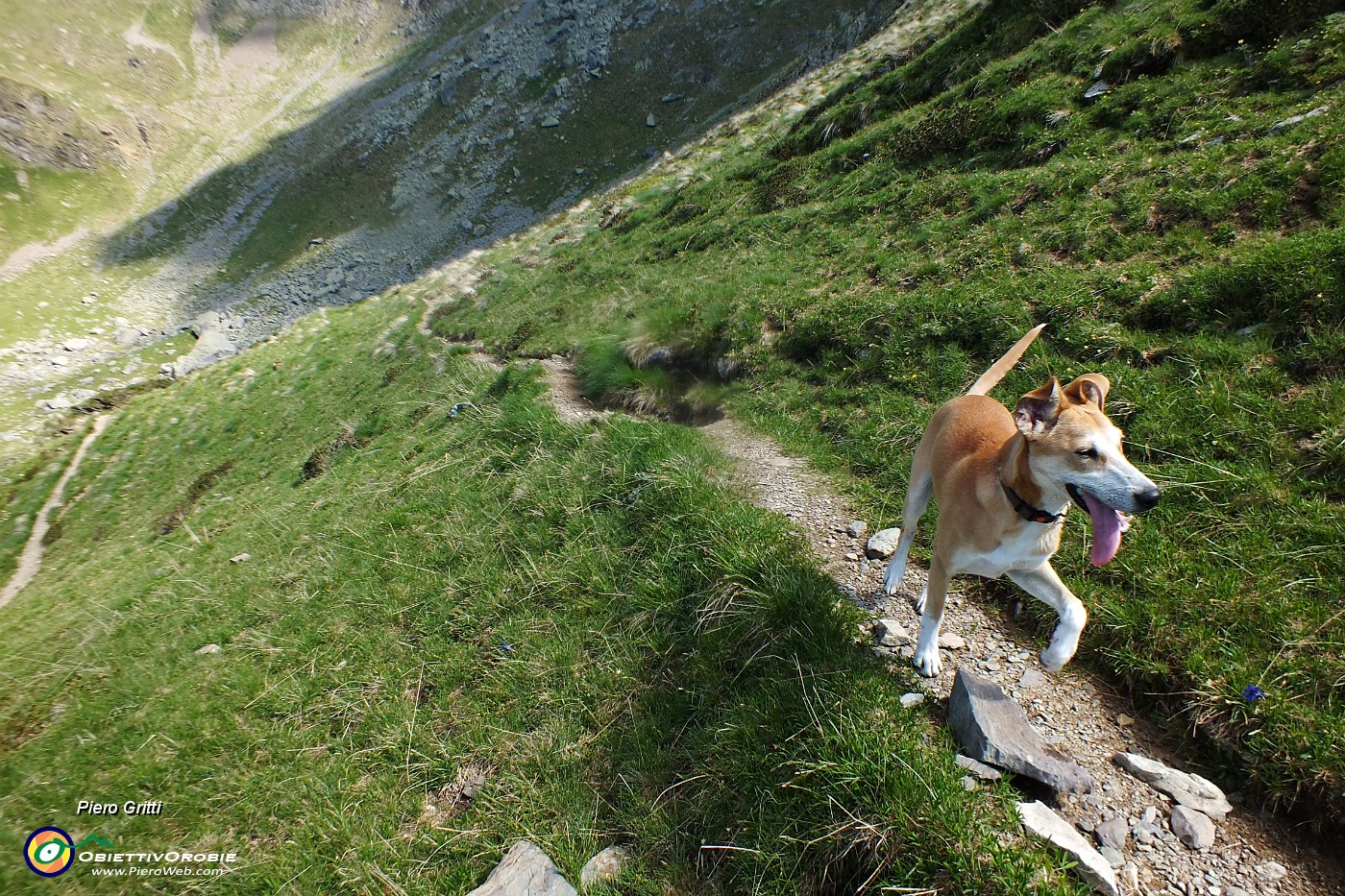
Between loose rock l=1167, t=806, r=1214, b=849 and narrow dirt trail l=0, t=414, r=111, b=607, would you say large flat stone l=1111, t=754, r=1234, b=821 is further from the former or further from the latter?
narrow dirt trail l=0, t=414, r=111, b=607

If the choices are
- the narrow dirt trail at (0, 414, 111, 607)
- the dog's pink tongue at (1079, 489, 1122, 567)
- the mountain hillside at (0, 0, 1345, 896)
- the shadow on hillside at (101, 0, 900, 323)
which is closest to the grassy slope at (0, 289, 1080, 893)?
the mountain hillside at (0, 0, 1345, 896)

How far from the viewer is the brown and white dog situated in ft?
10.8

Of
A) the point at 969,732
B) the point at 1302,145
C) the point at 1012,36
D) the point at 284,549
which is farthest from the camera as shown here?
the point at 1012,36

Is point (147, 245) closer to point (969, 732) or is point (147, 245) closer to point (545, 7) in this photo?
point (545, 7)

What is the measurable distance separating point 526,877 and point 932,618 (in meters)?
3.75

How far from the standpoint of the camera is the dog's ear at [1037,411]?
3.47 m

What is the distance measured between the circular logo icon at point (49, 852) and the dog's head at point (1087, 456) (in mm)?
9658

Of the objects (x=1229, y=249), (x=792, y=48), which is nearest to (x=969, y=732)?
(x=1229, y=249)

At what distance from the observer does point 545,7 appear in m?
55.0

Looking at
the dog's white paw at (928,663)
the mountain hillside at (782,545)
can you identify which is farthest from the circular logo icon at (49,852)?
the dog's white paw at (928,663)

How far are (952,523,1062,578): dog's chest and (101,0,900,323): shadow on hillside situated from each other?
33.1 meters

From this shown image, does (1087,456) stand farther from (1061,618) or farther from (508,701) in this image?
(508,701)

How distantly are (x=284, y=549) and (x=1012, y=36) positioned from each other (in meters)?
21.2

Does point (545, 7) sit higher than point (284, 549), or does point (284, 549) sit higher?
point (545, 7)
